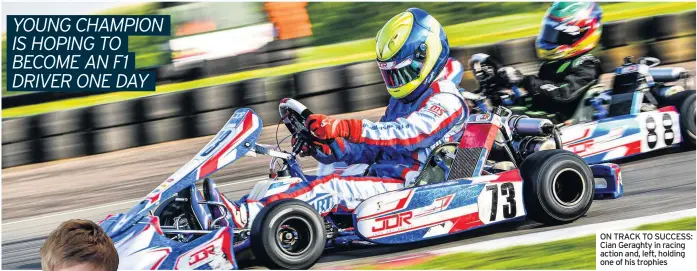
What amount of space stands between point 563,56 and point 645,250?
58.4 inches

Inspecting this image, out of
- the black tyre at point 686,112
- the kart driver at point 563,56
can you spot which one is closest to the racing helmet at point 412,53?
the kart driver at point 563,56

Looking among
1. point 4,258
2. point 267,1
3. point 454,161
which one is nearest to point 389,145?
point 454,161

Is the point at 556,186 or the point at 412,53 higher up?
the point at 412,53

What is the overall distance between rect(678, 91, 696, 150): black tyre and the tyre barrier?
406mm

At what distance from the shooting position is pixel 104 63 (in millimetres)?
6758

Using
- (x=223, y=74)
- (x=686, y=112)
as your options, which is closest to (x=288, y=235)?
(x=223, y=74)

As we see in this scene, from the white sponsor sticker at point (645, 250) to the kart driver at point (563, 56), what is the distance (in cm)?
105

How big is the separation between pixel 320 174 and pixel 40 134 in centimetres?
216

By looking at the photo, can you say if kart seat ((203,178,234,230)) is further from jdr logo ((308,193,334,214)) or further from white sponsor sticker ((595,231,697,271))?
white sponsor sticker ((595,231,697,271))

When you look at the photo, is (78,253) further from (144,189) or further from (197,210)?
(144,189)

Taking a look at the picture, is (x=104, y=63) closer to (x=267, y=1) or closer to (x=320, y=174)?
(x=267, y=1)

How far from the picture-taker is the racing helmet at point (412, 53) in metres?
6.00

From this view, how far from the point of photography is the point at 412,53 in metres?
6.00

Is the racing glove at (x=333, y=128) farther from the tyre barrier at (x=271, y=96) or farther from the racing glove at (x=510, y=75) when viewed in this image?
the racing glove at (x=510, y=75)
